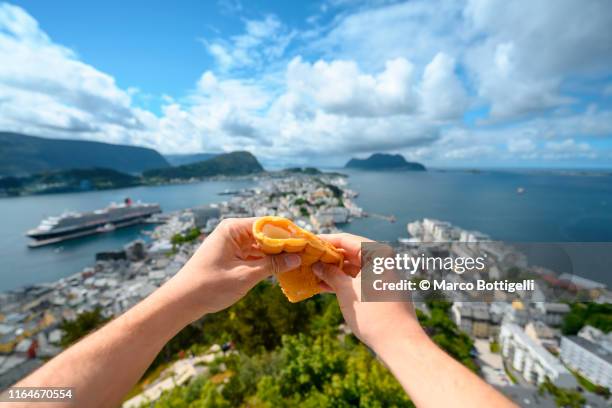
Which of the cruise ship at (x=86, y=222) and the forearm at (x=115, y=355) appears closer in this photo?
the forearm at (x=115, y=355)

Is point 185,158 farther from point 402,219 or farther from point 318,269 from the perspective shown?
point 318,269

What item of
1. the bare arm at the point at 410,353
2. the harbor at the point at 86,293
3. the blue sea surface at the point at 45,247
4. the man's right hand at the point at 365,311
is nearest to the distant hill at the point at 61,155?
the blue sea surface at the point at 45,247

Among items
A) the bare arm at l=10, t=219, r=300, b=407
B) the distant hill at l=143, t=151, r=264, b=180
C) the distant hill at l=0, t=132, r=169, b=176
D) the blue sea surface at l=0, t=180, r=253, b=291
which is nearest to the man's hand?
the bare arm at l=10, t=219, r=300, b=407

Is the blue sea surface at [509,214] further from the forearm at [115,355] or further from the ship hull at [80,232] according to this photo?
the ship hull at [80,232]

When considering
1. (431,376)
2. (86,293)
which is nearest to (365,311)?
(431,376)

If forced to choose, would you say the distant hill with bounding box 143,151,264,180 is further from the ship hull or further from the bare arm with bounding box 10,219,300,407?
the bare arm with bounding box 10,219,300,407
